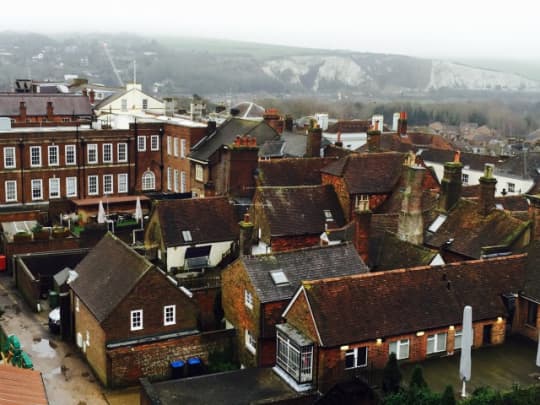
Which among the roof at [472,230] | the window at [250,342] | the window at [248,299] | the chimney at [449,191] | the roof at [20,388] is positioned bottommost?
the window at [250,342]

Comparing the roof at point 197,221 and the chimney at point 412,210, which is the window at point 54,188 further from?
the chimney at point 412,210

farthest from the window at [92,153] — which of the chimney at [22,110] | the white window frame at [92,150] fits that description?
the chimney at [22,110]

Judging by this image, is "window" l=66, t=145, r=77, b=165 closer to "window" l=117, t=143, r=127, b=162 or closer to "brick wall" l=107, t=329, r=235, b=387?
"window" l=117, t=143, r=127, b=162

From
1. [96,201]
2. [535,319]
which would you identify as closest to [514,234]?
[535,319]

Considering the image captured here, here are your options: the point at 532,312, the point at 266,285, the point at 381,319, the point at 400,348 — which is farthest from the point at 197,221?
the point at 532,312

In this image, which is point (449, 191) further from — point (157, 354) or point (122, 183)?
point (122, 183)
